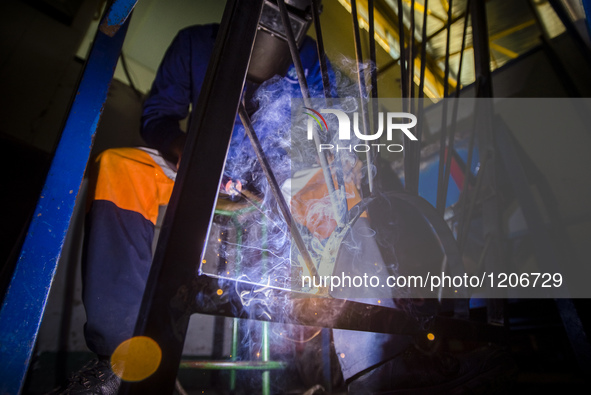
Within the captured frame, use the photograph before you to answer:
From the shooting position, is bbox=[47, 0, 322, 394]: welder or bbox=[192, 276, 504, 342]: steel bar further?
bbox=[47, 0, 322, 394]: welder

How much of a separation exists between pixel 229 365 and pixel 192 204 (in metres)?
1.47

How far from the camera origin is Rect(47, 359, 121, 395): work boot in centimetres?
108

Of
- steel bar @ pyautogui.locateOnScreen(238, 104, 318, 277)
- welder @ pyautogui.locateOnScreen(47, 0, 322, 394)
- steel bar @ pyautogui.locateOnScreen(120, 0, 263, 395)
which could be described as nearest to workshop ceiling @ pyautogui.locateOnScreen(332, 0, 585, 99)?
welder @ pyautogui.locateOnScreen(47, 0, 322, 394)

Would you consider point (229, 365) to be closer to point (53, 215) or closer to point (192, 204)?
point (53, 215)

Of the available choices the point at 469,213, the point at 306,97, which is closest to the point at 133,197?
the point at 306,97

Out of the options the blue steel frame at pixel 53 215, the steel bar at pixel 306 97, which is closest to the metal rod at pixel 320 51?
the steel bar at pixel 306 97

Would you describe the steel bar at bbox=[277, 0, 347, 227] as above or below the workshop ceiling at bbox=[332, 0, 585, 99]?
below

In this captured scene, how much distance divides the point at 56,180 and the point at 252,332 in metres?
1.74

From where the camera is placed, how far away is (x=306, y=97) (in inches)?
44.4

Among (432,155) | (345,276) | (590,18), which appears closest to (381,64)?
(432,155)

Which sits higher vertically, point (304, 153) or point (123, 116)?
point (123, 116)

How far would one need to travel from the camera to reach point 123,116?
247 cm

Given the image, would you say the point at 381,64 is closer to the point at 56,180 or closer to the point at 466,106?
the point at 466,106

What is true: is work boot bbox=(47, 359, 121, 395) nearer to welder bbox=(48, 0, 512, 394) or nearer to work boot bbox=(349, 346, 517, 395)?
welder bbox=(48, 0, 512, 394)
